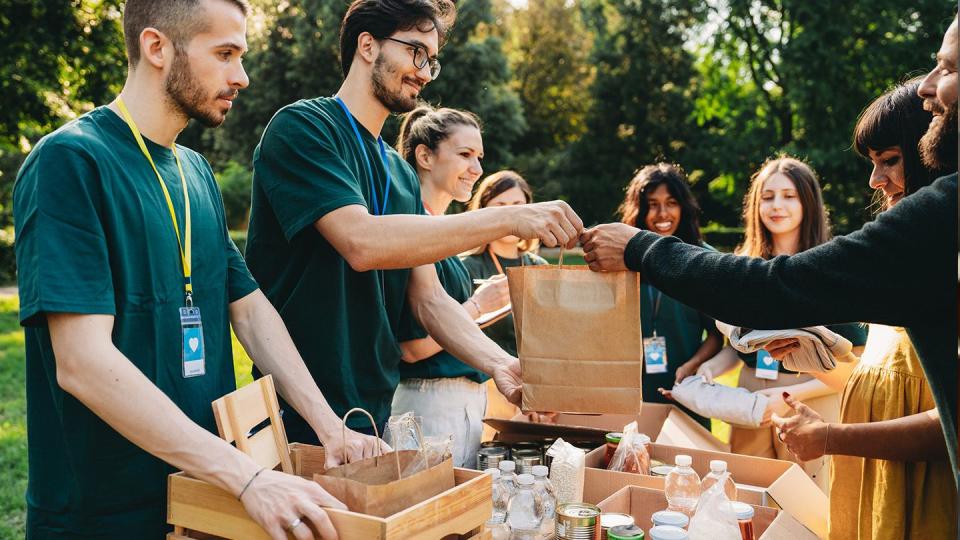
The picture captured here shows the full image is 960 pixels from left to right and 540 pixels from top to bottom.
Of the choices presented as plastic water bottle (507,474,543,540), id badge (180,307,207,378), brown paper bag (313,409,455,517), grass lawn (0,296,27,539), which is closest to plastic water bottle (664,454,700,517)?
plastic water bottle (507,474,543,540)

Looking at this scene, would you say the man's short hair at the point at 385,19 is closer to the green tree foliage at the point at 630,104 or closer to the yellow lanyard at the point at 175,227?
the yellow lanyard at the point at 175,227

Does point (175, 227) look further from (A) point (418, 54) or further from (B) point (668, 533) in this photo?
(B) point (668, 533)

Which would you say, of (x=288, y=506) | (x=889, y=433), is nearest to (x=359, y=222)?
(x=288, y=506)

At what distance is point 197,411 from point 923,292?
5.52 feet

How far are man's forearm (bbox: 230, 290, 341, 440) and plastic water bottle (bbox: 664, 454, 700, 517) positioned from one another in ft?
3.22

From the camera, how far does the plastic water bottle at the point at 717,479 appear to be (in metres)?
2.12

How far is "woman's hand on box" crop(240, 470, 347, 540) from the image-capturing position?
4.95 ft

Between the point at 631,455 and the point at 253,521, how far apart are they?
143 cm

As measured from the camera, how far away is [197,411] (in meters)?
1.92

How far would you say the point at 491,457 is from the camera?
2.64 metres

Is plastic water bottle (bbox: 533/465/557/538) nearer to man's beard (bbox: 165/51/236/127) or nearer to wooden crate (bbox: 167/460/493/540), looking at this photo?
wooden crate (bbox: 167/460/493/540)

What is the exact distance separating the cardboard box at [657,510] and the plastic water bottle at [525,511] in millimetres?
208

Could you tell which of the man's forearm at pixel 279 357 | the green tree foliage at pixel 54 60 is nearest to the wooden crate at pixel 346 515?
the man's forearm at pixel 279 357

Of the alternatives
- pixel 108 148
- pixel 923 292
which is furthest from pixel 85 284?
pixel 923 292
